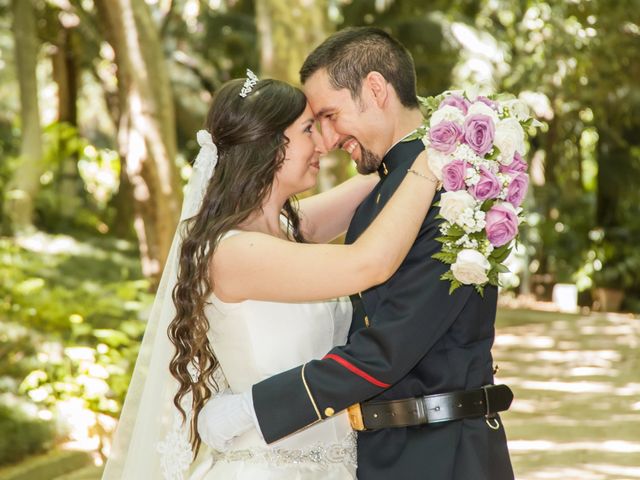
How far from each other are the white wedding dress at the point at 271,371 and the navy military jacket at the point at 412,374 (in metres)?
0.22

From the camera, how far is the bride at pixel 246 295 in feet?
9.82

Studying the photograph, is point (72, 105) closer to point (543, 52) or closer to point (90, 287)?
point (543, 52)

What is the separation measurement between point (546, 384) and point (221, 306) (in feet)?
25.1

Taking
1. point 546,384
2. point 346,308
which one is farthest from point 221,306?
point 546,384

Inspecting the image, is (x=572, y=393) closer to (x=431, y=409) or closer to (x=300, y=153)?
(x=300, y=153)

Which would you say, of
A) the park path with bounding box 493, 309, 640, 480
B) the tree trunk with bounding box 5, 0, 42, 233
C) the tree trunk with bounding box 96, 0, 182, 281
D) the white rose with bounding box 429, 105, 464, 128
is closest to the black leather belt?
the white rose with bounding box 429, 105, 464, 128

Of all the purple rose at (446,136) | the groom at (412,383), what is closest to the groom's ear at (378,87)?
the groom at (412,383)

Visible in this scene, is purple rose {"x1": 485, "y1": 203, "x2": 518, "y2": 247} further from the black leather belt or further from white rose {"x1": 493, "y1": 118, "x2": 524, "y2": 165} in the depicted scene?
the black leather belt

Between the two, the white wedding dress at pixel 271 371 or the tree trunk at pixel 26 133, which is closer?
the white wedding dress at pixel 271 371

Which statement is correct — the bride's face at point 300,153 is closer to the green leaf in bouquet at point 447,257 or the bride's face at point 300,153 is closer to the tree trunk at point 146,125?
the green leaf in bouquet at point 447,257

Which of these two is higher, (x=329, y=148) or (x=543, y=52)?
(x=543, y=52)

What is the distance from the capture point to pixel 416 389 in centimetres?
289

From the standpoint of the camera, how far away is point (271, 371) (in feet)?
10.3

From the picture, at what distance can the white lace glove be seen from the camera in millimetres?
2955
